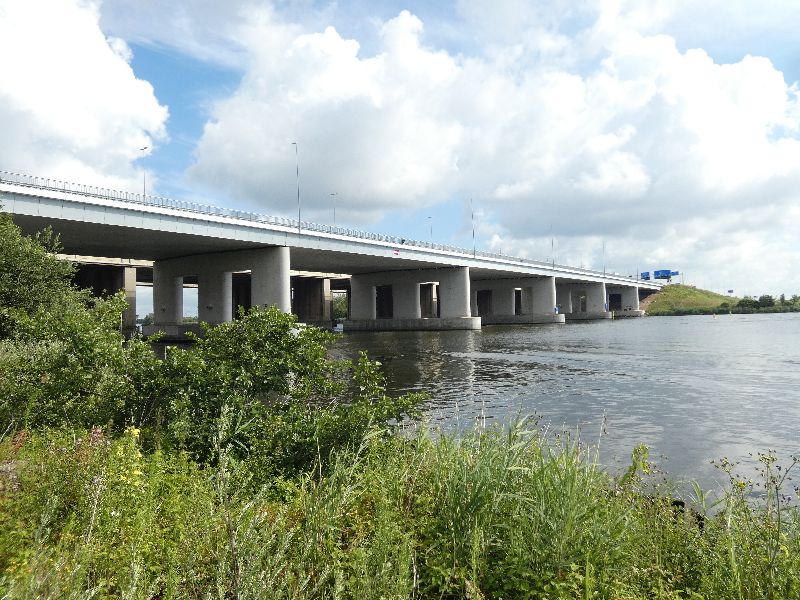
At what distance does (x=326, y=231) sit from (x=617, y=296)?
14858 cm

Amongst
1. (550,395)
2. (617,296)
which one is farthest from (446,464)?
(617,296)

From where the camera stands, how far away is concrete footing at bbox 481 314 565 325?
4057 inches

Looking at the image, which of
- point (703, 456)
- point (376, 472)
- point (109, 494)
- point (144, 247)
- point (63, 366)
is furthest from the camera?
point (144, 247)

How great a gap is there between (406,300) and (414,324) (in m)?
5.12

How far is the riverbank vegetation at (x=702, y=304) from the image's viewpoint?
5952 inches

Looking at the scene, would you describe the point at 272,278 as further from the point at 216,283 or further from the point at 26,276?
the point at 26,276

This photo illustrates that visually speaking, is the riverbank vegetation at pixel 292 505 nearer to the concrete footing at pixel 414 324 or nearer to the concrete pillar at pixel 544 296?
the concrete footing at pixel 414 324

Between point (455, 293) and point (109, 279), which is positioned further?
point (109, 279)

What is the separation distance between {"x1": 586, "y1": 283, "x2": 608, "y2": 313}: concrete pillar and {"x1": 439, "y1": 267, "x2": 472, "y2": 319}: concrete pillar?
61.5 metres

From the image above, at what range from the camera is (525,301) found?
110 meters

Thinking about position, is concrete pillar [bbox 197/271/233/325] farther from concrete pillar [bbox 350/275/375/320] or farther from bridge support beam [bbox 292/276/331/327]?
bridge support beam [bbox 292/276/331/327]

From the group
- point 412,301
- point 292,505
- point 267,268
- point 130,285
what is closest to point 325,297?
point 412,301

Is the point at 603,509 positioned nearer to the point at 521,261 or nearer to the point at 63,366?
the point at 63,366

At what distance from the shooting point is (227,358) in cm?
984
